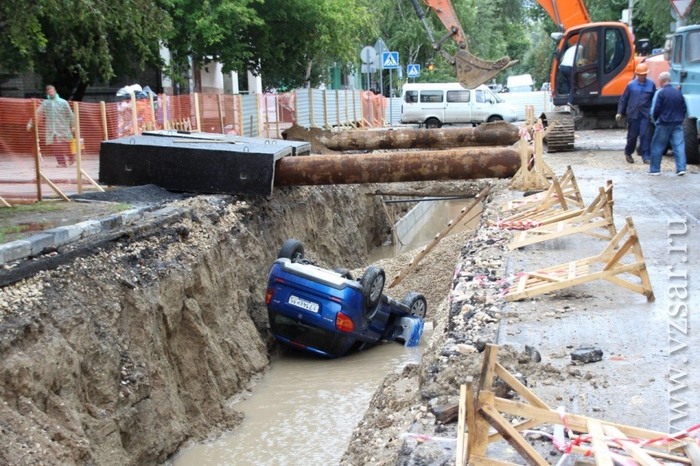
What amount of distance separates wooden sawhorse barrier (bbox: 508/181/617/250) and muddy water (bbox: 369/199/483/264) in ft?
23.3

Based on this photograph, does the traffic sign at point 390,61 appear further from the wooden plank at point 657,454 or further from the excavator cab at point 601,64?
the wooden plank at point 657,454

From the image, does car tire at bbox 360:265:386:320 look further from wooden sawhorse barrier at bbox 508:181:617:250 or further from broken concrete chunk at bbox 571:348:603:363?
broken concrete chunk at bbox 571:348:603:363

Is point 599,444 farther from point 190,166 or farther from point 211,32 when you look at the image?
Answer: point 211,32

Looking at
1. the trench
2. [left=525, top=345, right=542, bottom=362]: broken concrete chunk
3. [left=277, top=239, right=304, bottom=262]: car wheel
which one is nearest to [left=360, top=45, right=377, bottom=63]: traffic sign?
the trench

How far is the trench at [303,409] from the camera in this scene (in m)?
7.65

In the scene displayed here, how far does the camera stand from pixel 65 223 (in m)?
8.38

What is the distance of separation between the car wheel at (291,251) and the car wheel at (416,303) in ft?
5.44

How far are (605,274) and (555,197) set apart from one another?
363 cm

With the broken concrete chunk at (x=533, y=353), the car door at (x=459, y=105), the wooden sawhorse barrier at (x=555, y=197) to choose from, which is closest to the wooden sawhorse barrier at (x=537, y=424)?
the broken concrete chunk at (x=533, y=353)

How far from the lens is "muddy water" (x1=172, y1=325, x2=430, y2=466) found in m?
7.64

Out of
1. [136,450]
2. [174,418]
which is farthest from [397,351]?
[136,450]

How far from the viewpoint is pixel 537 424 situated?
4.07m

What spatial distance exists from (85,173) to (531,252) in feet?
21.2

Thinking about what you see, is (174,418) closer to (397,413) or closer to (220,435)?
(220,435)
